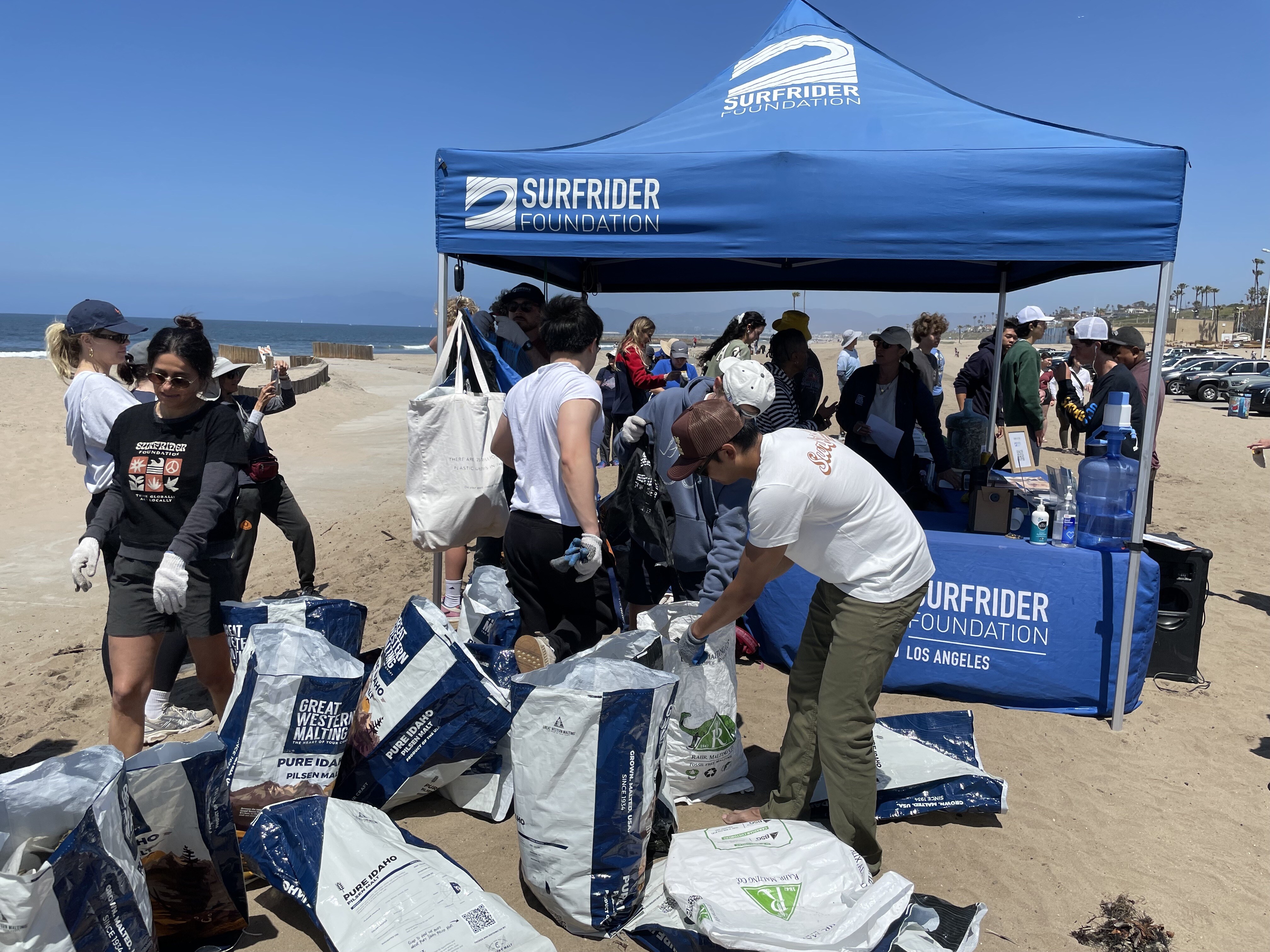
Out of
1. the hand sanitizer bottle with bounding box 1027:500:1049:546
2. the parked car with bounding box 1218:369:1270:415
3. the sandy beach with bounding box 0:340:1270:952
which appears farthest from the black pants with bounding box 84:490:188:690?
the parked car with bounding box 1218:369:1270:415

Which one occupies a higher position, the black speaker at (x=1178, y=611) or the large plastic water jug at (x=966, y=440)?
the large plastic water jug at (x=966, y=440)

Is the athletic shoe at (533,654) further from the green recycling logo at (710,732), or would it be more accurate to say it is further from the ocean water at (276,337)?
the ocean water at (276,337)

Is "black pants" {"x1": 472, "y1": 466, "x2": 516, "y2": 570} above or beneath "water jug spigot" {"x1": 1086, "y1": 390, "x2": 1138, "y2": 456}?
beneath

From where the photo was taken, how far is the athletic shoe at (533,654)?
2.97m

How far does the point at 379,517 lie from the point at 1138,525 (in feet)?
20.7

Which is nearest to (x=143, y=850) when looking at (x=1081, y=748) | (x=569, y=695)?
(x=569, y=695)

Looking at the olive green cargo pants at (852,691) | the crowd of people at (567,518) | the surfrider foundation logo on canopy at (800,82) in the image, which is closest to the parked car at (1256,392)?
the surfrider foundation logo on canopy at (800,82)

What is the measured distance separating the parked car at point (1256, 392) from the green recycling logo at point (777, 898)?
20034 mm

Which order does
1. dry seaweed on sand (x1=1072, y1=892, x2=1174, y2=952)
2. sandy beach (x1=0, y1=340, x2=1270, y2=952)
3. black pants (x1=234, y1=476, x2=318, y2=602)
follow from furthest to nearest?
black pants (x1=234, y1=476, x2=318, y2=602) < sandy beach (x1=0, y1=340, x2=1270, y2=952) < dry seaweed on sand (x1=1072, y1=892, x2=1174, y2=952)

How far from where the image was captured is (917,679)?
163 inches

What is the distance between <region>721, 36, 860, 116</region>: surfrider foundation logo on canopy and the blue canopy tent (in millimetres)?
15

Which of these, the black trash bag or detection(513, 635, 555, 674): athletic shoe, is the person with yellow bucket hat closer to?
the black trash bag

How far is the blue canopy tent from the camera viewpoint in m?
3.46

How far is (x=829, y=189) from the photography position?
3627mm
